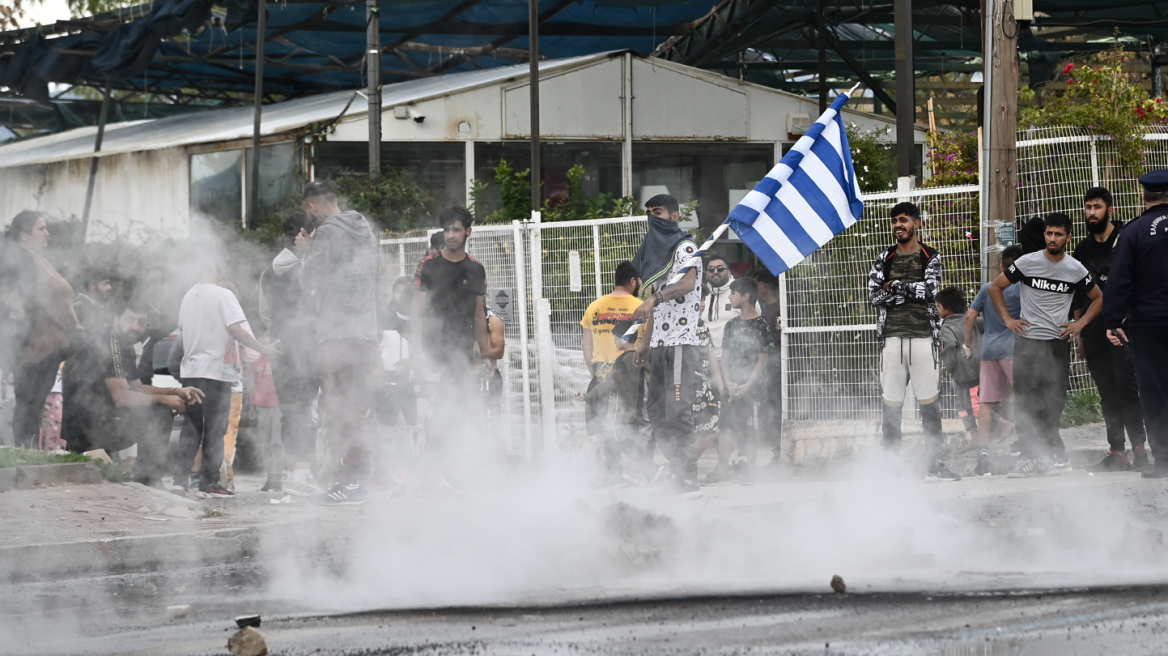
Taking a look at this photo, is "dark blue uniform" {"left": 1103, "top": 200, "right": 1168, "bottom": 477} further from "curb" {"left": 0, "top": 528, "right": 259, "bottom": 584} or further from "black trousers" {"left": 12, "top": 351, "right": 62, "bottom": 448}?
"black trousers" {"left": 12, "top": 351, "right": 62, "bottom": 448}

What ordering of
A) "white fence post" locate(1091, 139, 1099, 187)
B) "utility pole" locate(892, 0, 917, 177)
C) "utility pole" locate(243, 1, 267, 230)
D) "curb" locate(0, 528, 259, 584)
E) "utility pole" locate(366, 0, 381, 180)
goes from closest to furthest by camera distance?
"curb" locate(0, 528, 259, 584)
"white fence post" locate(1091, 139, 1099, 187)
"utility pole" locate(892, 0, 917, 177)
"utility pole" locate(366, 0, 381, 180)
"utility pole" locate(243, 1, 267, 230)

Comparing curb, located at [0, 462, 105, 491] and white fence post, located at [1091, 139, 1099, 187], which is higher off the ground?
white fence post, located at [1091, 139, 1099, 187]

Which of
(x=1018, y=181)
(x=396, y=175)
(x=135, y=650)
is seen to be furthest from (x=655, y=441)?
(x=396, y=175)

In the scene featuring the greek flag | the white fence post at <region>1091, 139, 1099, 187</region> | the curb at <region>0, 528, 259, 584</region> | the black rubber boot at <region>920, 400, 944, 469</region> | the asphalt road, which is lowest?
the curb at <region>0, 528, 259, 584</region>

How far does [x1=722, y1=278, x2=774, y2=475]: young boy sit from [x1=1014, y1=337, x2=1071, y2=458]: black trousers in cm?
181

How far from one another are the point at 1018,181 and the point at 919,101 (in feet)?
55.1

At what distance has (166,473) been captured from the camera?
884 centimetres

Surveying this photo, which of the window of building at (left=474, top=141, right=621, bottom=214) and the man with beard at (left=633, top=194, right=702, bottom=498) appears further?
the window of building at (left=474, top=141, right=621, bottom=214)

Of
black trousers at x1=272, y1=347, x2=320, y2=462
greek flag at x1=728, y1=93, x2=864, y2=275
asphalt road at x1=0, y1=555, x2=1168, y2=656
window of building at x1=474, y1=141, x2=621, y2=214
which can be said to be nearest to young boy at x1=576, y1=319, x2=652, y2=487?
greek flag at x1=728, y1=93, x2=864, y2=275

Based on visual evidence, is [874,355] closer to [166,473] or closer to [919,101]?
[166,473]

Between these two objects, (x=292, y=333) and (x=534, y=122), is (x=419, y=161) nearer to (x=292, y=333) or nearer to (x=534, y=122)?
(x=534, y=122)

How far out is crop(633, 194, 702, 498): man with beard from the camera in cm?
699

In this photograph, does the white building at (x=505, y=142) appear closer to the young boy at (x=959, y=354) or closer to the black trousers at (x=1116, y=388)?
the young boy at (x=959, y=354)

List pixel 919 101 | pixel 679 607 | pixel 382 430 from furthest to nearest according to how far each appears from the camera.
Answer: pixel 919 101
pixel 382 430
pixel 679 607
